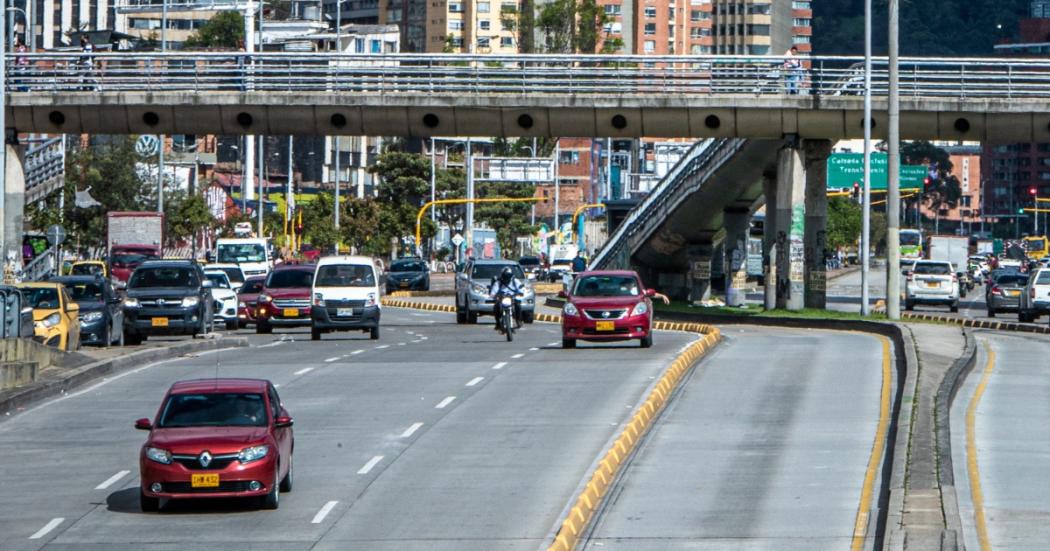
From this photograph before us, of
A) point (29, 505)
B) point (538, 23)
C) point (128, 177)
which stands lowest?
point (29, 505)

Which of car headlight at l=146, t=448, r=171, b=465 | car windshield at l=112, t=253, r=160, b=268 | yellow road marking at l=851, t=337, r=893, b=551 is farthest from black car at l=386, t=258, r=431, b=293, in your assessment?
car headlight at l=146, t=448, r=171, b=465

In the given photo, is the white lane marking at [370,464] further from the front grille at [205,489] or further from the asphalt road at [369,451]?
the front grille at [205,489]

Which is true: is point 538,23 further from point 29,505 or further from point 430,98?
point 29,505

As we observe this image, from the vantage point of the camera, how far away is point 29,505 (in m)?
19.1

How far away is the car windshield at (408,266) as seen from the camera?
86.8 m

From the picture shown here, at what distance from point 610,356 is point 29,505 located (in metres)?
18.2

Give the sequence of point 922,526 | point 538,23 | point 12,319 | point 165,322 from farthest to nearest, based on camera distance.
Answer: point 538,23
point 165,322
point 12,319
point 922,526

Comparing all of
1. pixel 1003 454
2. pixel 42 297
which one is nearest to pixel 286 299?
pixel 42 297

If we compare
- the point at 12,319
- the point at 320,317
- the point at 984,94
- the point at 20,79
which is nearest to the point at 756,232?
the point at 984,94

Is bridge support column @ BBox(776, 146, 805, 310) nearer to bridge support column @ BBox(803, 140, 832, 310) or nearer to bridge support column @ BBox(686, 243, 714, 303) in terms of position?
bridge support column @ BBox(803, 140, 832, 310)

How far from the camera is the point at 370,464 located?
2162cm

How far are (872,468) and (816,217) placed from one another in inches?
1484

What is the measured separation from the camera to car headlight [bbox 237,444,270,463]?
700 inches

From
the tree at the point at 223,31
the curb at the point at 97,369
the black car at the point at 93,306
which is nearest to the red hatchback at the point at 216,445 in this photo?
the curb at the point at 97,369
